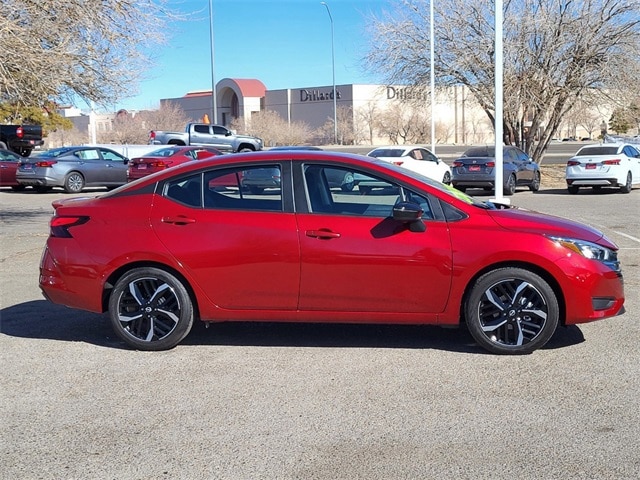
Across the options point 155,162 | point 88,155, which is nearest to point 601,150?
point 155,162

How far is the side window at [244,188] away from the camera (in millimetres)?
6648

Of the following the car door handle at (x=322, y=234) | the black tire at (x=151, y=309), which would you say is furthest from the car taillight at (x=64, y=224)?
the car door handle at (x=322, y=234)

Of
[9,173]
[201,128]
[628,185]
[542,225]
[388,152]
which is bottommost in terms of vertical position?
[628,185]

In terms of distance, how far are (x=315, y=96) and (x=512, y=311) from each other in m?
76.8

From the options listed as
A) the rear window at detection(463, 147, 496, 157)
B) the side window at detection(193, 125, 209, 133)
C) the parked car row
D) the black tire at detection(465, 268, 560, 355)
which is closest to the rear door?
the black tire at detection(465, 268, 560, 355)

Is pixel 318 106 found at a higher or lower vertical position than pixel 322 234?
higher

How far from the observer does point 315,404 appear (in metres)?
5.42

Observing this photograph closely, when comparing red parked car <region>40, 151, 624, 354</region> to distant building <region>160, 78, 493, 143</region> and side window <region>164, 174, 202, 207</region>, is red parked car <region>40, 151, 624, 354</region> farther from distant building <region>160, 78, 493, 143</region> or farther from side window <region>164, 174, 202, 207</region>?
distant building <region>160, 78, 493, 143</region>

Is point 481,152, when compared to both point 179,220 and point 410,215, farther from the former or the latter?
point 179,220

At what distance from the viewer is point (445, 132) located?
270ft

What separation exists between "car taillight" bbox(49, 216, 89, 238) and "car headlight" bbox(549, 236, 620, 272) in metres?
3.89

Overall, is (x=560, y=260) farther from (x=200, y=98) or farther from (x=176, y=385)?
(x=200, y=98)

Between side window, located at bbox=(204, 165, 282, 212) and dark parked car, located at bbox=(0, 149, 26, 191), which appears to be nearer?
side window, located at bbox=(204, 165, 282, 212)

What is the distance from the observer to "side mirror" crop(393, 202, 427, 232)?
6.30m
